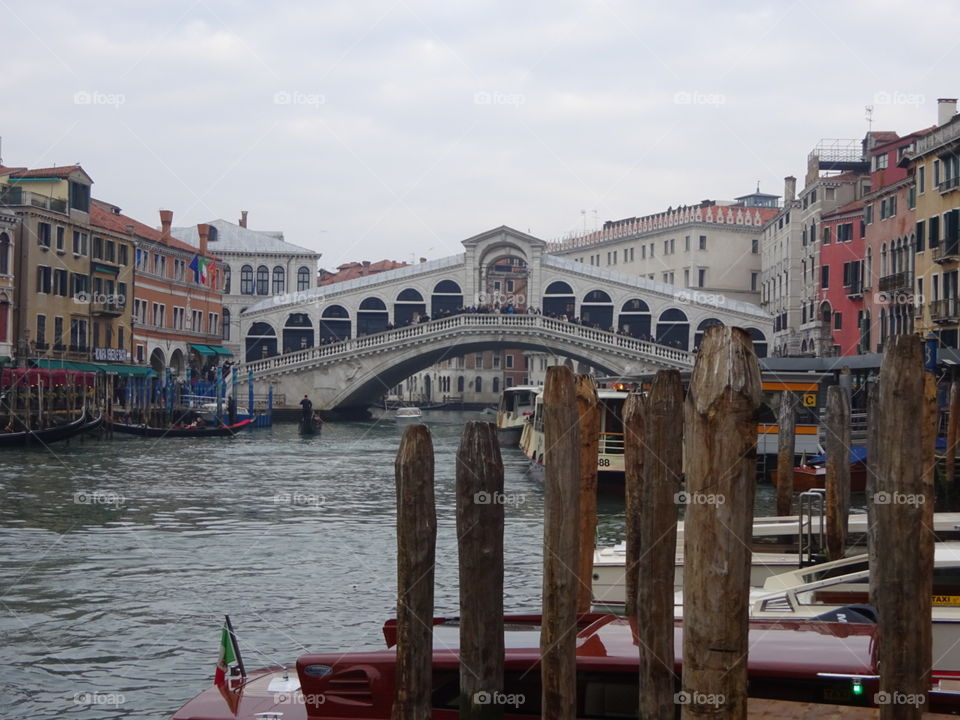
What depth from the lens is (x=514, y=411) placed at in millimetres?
29359

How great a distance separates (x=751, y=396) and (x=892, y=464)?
880 millimetres

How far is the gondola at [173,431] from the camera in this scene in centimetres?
2667

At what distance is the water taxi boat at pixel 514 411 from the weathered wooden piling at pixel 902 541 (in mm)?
22343

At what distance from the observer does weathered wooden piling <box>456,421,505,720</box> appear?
4.77 m

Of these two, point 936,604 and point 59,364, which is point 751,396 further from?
point 59,364

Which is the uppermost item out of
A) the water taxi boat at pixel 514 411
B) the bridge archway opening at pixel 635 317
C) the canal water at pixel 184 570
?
the bridge archway opening at pixel 635 317

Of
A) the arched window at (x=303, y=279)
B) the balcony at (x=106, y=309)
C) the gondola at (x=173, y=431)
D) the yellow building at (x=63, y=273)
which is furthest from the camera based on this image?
the arched window at (x=303, y=279)

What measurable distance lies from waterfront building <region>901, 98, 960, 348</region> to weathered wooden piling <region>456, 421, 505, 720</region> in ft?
62.1

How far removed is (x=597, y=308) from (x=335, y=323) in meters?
8.75

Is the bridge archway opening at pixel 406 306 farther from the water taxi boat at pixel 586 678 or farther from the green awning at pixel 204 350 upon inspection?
the water taxi boat at pixel 586 678

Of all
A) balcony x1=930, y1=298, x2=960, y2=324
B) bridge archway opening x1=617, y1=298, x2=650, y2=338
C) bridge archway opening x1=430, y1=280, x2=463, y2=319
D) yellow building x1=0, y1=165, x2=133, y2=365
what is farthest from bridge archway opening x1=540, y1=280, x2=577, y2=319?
balcony x1=930, y1=298, x2=960, y2=324

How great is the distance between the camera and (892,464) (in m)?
4.56

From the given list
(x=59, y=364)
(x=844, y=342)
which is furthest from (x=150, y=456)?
(x=844, y=342)

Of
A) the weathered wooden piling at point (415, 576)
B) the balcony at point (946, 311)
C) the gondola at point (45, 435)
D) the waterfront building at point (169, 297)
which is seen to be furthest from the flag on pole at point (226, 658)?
the waterfront building at point (169, 297)
